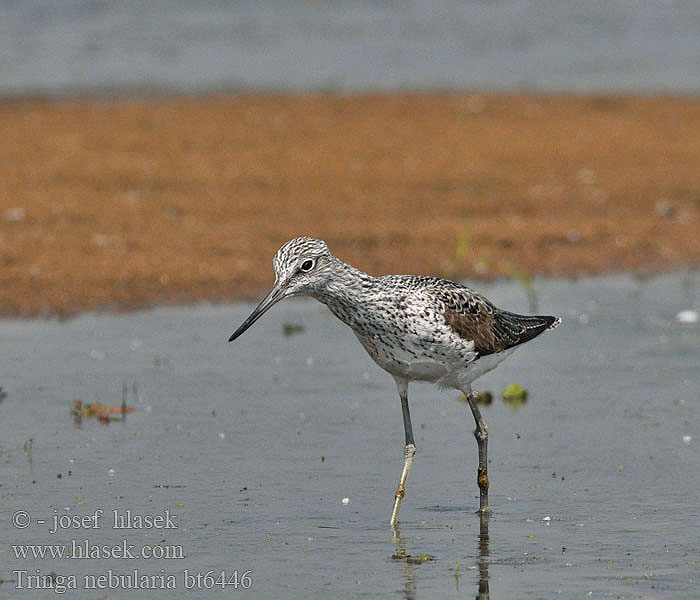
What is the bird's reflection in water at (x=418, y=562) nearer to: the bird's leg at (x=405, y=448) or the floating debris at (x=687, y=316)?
the bird's leg at (x=405, y=448)

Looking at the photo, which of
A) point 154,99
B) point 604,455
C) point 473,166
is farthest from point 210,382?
point 154,99

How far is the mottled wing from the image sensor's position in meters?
8.27

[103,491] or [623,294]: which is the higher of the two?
[623,294]

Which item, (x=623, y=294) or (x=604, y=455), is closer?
(x=604, y=455)

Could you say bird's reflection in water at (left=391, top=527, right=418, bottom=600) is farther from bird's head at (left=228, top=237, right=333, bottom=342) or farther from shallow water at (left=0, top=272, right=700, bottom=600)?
bird's head at (left=228, top=237, right=333, bottom=342)

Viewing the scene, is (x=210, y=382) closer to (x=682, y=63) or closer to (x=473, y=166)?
(x=473, y=166)

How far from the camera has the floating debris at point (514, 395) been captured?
407 inches

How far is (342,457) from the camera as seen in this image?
9.09 metres

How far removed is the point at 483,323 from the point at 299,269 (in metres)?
1.35

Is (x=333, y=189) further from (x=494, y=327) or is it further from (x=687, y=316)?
(x=494, y=327)

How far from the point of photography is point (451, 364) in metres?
8.16

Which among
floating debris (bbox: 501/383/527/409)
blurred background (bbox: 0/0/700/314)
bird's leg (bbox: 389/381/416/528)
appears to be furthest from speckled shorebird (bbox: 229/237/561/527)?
blurred background (bbox: 0/0/700/314)

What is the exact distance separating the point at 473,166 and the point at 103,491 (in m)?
11.4

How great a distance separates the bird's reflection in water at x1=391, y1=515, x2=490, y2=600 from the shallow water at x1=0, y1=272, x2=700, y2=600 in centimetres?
2
